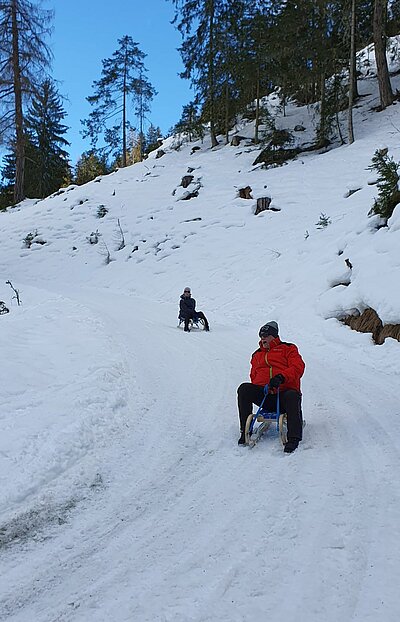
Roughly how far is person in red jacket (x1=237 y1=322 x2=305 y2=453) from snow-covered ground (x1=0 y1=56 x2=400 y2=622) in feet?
1.21

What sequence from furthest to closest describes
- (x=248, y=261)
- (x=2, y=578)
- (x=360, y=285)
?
1. (x=248, y=261)
2. (x=360, y=285)
3. (x=2, y=578)

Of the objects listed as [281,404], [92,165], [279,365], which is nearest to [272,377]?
[279,365]

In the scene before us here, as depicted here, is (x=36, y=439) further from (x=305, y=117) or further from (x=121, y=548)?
(x=305, y=117)

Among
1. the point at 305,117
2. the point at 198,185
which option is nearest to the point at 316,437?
the point at 198,185

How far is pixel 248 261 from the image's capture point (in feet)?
52.2

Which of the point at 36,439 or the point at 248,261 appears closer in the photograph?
the point at 36,439

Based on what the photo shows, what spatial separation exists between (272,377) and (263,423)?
21.5 inches

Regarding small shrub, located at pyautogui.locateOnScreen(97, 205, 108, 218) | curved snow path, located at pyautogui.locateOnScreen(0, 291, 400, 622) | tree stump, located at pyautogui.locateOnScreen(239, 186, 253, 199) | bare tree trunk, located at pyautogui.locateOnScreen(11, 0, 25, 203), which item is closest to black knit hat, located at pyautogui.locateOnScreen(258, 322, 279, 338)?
curved snow path, located at pyautogui.locateOnScreen(0, 291, 400, 622)

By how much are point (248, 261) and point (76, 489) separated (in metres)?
13.0

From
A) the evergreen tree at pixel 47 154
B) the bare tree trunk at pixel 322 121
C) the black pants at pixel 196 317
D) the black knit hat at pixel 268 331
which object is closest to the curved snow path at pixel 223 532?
the black knit hat at pixel 268 331

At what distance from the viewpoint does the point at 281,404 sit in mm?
4699

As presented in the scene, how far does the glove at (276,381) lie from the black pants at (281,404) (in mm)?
114

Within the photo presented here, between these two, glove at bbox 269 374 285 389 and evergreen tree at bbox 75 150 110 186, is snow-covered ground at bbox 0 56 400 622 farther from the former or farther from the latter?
evergreen tree at bbox 75 150 110 186

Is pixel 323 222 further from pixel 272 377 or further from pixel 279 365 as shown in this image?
pixel 272 377
